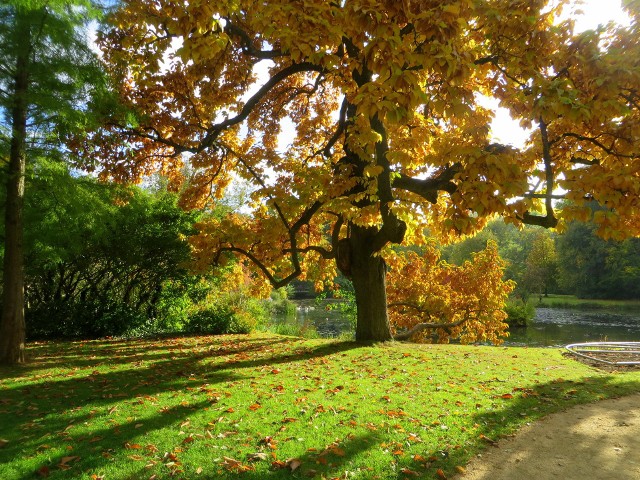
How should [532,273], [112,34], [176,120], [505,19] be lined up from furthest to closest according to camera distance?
[532,273] → [176,120] → [112,34] → [505,19]

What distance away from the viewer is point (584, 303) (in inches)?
1860

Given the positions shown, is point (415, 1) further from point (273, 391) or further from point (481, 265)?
point (481, 265)

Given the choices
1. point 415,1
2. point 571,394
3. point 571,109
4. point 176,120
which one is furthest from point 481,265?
point 415,1

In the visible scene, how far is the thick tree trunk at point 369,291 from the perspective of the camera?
36.6 ft

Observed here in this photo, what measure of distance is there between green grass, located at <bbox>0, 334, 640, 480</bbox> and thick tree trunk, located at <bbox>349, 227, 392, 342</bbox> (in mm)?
1750

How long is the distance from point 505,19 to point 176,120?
→ 7.84m

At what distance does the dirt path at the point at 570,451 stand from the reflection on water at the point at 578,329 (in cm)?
1709

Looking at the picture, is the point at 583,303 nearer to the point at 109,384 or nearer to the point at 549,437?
the point at 549,437

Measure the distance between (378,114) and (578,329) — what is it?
29.9m

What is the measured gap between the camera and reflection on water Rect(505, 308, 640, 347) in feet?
77.2

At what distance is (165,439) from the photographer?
13.8 ft

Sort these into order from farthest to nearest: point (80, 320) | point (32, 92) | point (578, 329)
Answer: point (578, 329) < point (80, 320) < point (32, 92)

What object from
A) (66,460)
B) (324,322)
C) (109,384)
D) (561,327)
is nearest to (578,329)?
(561,327)

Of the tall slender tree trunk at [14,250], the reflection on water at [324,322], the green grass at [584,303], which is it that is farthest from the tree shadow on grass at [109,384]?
the green grass at [584,303]
